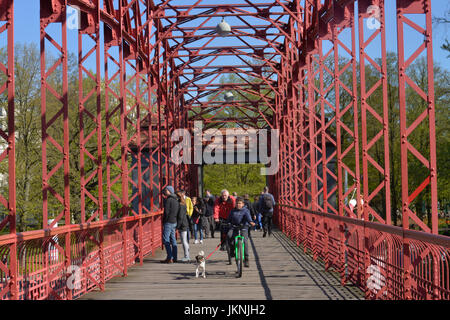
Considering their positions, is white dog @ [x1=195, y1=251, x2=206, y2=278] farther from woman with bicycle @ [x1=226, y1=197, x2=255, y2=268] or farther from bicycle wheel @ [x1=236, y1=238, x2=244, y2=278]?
woman with bicycle @ [x1=226, y1=197, x2=255, y2=268]

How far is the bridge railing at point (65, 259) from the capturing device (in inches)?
326

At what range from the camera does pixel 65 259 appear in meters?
10.6

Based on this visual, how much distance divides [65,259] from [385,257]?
474 centimetres

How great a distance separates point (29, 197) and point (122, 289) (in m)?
20.4

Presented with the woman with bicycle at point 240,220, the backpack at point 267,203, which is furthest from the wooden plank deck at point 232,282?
the backpack at point 267,203

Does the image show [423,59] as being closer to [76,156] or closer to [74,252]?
[76,156]

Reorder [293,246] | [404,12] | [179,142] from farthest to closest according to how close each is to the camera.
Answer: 1. [179,142]
2. [293,246]
3. [404,12]

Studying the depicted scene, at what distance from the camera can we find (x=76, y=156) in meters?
34.7

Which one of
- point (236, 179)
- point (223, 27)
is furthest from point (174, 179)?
point (236, 179)

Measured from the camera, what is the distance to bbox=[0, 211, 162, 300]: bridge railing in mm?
8289

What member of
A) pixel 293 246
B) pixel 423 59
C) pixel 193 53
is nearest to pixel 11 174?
pixel 293 246

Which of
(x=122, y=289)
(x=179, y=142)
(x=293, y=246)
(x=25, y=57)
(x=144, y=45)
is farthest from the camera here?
(x=179, y=142)

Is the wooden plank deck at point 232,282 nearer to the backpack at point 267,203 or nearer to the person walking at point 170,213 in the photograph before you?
the person walking at point 170,213

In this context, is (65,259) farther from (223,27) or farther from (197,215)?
(197,215)
